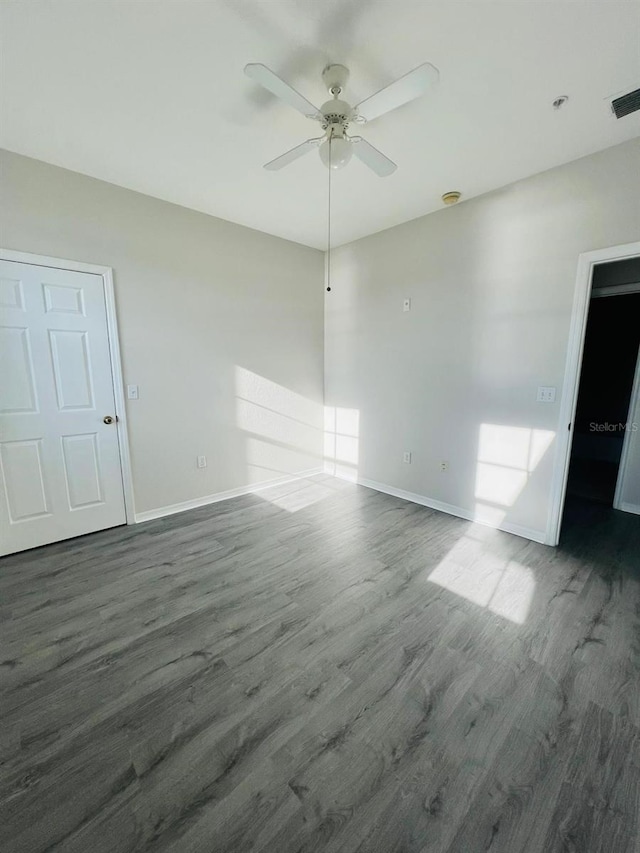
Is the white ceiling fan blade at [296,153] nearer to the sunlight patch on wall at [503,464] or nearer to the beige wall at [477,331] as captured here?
the beige wall at [477,331]

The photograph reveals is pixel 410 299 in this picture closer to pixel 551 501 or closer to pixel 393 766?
pixel 551 501

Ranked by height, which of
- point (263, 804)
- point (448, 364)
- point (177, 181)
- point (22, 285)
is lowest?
point (263, 804)

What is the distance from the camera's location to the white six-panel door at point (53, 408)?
8.20 ft

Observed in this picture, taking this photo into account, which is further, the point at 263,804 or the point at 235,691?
the point at 235,691

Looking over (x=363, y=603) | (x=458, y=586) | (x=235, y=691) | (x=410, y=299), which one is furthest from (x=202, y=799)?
(x=410, y=299)

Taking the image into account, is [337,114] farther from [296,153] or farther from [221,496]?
[221,496]

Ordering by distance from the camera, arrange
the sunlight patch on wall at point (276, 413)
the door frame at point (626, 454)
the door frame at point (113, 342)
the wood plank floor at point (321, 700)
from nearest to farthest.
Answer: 1. the wood plank floor at point (321, 700)
2. the door frame at point (113, 342)
3. the door frame at point (626, 454)
4. the sunlight patch on wall at point (276, 413)

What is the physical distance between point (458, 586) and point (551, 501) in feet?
3.76

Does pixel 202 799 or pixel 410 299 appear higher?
pixel 410 299

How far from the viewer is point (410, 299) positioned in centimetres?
352

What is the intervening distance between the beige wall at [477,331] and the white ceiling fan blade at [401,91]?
5.41ft

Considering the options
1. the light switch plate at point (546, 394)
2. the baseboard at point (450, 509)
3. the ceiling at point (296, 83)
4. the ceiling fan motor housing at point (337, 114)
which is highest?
the ceiling at point (296, 83)

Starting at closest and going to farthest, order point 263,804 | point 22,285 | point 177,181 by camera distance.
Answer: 1. point 263,804
2. point 22,285
3. point 177,181

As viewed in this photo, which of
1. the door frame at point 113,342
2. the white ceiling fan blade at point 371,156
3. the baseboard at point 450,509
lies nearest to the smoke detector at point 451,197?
the white ceiling fan blade at point 371,156
